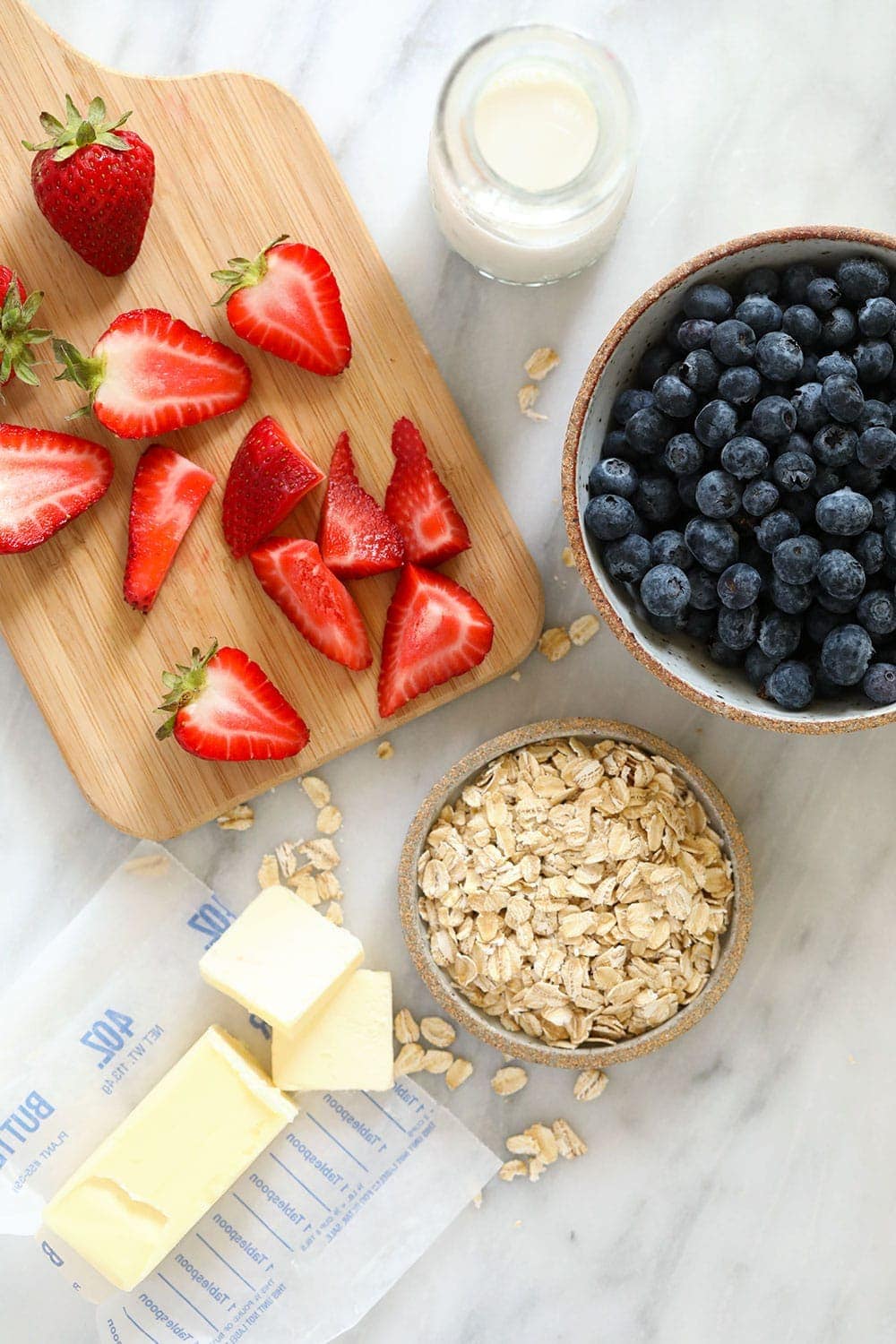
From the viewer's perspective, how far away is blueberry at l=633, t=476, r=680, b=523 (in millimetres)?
1083

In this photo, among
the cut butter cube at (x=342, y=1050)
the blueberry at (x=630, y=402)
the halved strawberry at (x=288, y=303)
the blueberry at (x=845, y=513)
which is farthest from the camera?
the cut butter cube at (x=342, y=1050)

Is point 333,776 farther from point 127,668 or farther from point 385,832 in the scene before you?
point 127,668

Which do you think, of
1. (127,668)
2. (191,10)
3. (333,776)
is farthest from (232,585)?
(191,10)

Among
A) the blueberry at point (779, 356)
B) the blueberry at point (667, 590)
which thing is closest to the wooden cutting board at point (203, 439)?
the blueberry at point (667, 590)

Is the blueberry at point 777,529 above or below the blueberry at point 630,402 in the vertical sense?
below

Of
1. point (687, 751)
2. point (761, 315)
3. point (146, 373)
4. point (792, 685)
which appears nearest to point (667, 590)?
point (792, 685)

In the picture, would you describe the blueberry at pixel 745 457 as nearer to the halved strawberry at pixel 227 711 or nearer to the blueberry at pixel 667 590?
the blueberry at pixel 667 590

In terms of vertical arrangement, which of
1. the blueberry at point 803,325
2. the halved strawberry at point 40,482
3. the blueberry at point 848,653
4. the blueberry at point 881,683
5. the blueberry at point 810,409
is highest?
the halved strawberry at point 40,482

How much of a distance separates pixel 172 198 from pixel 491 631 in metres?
0.60

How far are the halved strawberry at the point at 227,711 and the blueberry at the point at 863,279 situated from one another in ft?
2.38

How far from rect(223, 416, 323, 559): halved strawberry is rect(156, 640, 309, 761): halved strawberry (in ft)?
0.45

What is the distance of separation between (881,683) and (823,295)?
369 millimetres

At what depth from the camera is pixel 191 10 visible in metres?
1.30

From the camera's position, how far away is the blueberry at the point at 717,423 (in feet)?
3.35
